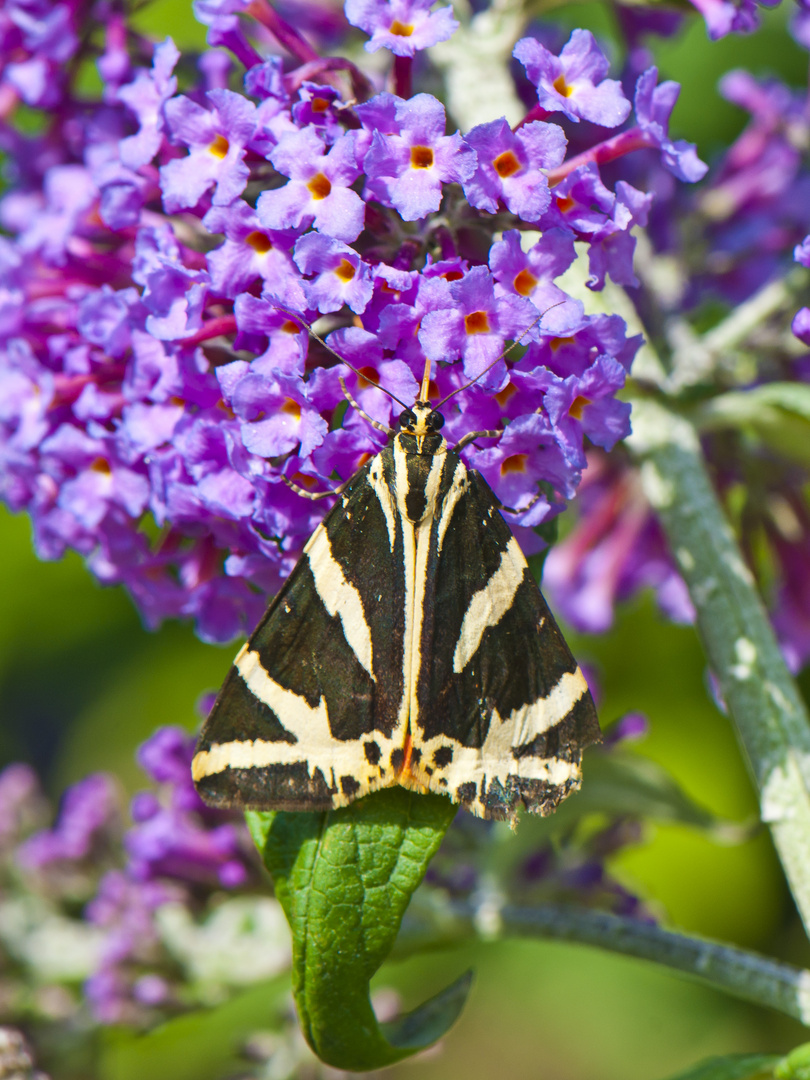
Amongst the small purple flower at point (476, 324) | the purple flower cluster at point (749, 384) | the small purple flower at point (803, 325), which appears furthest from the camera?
the purple flower cluster at point (749, 384)

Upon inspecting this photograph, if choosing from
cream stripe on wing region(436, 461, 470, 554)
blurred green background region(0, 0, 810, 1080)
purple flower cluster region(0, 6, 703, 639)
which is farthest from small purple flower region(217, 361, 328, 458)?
blurred green background region(0, 0, 810, 1080)

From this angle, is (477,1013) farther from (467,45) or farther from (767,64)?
(767,64)

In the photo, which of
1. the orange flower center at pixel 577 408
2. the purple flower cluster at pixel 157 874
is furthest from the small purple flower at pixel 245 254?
the purple flower cluster at pixel 157 874

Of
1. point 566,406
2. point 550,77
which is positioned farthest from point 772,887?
point 550,77

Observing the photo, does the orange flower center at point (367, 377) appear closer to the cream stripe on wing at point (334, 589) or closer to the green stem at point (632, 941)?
the cream stripe on wing at point (334, 589)

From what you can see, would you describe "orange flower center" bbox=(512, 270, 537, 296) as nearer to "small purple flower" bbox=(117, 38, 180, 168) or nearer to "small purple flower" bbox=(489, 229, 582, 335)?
"small purple flower" bbox=(489, 229, 582, 335)

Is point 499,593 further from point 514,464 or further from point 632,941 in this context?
point 632,941
